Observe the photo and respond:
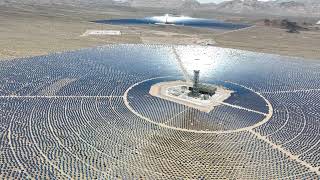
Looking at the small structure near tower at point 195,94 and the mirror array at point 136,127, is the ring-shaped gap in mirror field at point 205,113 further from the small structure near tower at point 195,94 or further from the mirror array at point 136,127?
the small structure near tower at point 195,94

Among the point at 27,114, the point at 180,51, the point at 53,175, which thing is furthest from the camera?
the point at 180,51

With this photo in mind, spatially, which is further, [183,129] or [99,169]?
[183,129]

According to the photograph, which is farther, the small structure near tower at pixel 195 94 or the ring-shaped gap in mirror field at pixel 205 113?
the small structure near tower at pixel 195 94

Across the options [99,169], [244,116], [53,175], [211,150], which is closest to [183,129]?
[211,150]

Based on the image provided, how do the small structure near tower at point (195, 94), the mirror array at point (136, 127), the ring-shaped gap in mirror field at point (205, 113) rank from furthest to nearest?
the small structure near tower at point (195, 94), the ring-shaped gap in mirror field at point (205, 113), the mirror array at point (136, 127)

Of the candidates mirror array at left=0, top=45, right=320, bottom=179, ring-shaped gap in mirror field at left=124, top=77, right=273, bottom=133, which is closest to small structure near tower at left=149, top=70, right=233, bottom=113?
ring-shaped gap in mirror field at left=124, top=77, right=273, bottom=133

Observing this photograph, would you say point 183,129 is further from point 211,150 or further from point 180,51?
point 180,51

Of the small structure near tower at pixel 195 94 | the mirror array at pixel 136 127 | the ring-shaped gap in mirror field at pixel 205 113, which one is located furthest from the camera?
the small structure near tower at pixel 195 94

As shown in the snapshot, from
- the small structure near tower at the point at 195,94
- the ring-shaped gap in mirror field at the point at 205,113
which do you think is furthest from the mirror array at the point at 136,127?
the small structure near tower at the point at 195,94
